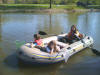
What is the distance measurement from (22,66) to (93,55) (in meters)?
3.66

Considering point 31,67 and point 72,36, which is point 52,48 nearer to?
point 31,67

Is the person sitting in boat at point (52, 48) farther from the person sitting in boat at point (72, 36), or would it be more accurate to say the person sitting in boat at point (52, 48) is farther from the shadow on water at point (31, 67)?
the person sitting in boat at point (72, 36)

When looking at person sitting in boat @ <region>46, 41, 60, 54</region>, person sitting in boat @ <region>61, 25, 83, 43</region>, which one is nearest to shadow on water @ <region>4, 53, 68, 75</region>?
person sitting in boat @ <region>46, 41, 60, 54</region>

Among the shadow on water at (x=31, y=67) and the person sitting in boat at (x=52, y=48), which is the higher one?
the person sitting in boat at (x=52, y=48)

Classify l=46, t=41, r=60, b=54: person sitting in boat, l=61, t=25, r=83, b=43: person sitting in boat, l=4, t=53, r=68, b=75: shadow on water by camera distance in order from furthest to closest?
l=61, t=25, r=83, b=43: person sitting in boat
l=46, t=41, r=60, b=54: person sitting in boat
l=4, t=53, r=68, b=75: shadow on water

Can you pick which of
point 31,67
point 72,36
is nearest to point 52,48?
point 31,67

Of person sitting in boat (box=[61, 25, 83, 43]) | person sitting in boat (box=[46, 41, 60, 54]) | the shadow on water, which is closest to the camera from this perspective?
the shadow on water

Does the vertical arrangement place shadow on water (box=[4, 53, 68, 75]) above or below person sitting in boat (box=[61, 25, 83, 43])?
below

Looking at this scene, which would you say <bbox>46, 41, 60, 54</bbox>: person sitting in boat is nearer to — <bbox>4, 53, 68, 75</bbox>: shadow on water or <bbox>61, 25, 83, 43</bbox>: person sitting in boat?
<bbox>4, 53, 68, 75</bbox>: shadow on water

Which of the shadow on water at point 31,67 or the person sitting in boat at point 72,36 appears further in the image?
the person sitting in boat at point 72,36

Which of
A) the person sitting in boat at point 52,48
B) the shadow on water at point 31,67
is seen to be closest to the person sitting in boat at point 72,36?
the person sitting in boat at point 52,48

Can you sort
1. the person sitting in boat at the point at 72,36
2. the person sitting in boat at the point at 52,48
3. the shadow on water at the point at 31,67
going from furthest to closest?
1. the person sitting in boat at the point at 72,36
2. the person sitting in boat at the point at 52,48
3. the shadow on water at the point at 31,67

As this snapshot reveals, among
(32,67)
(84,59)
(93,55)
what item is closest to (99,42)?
(93,55)

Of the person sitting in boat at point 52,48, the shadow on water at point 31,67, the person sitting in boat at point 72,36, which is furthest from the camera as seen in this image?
the person sitting in boat at point 72,36
